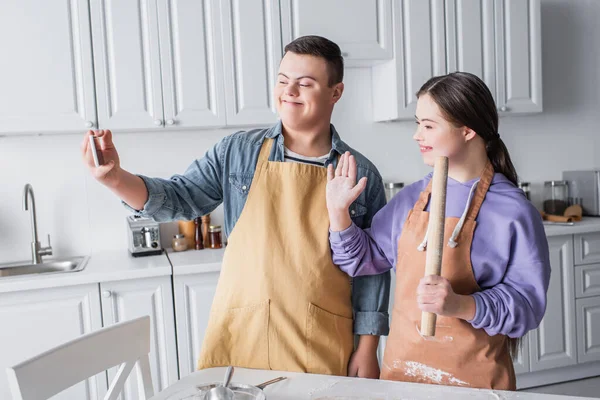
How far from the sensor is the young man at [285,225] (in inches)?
54.8

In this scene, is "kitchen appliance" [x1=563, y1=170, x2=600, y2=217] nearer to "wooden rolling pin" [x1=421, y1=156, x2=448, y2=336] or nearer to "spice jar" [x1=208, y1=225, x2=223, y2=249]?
"spice jar" [x1=208, y1=225, x2=223, y2=249]

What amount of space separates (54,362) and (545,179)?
3165 mm

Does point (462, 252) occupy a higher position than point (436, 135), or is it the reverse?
point (436, 135)

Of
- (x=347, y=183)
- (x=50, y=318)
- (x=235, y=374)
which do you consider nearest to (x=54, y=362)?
(x=235, y=374)

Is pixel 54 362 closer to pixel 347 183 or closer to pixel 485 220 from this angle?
pixel 347 183

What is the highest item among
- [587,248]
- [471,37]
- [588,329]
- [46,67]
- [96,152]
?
[471,37]

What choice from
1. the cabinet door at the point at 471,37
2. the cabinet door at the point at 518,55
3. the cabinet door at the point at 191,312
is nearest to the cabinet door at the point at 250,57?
the cabinet door at the point at 191,312

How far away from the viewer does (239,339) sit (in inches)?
55.4

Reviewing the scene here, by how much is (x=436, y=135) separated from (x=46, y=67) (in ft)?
6.14

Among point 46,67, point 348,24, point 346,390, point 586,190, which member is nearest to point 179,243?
point 46,67

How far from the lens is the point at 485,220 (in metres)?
1.32

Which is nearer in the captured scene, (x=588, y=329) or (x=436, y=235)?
(x=436, y=235)

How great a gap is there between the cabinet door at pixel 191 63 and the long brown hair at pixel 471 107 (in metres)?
1.52

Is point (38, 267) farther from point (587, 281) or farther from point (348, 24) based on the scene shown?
point (587, 281)
